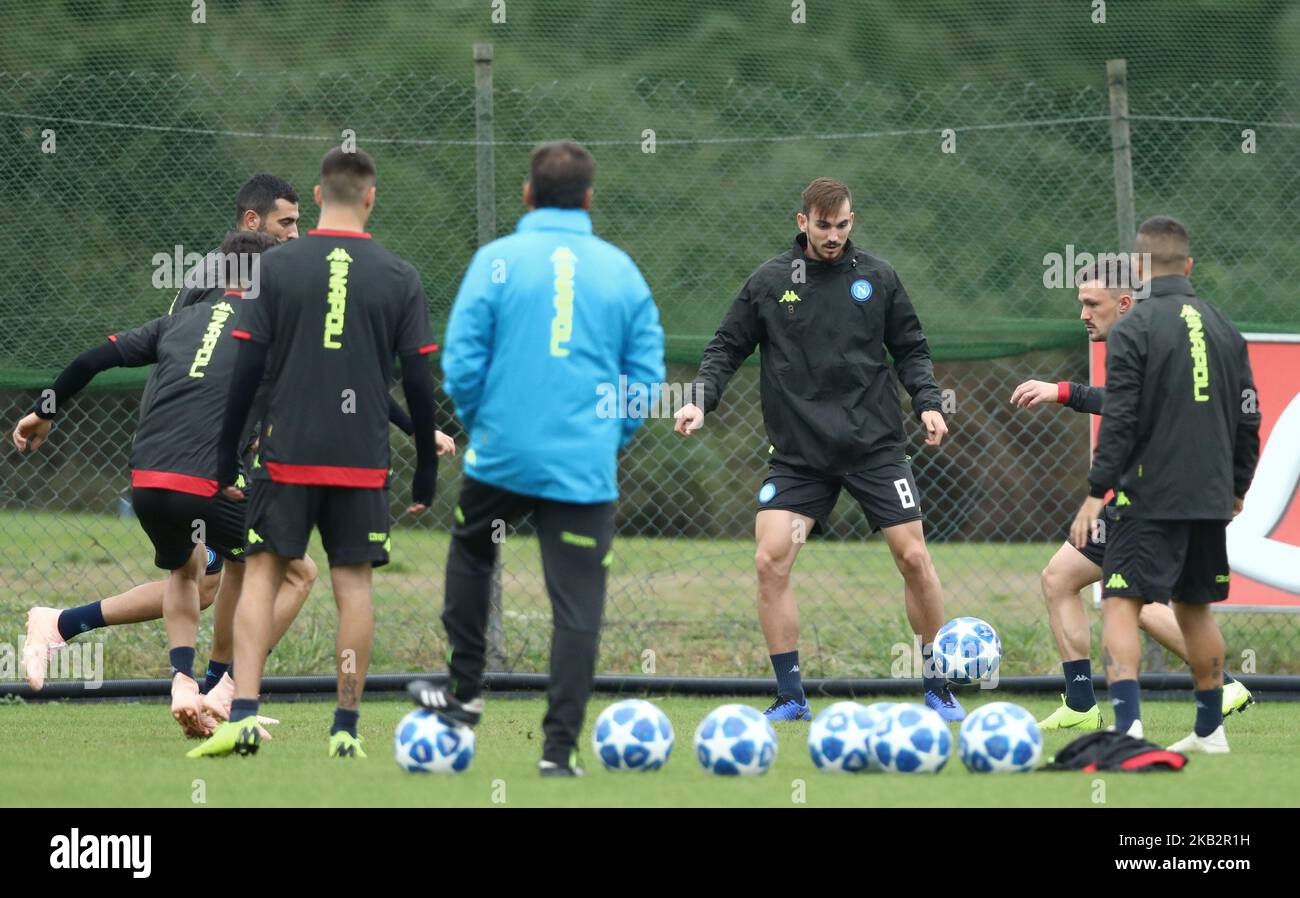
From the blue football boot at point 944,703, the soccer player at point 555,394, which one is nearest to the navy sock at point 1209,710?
the blue football boot at point 944,703

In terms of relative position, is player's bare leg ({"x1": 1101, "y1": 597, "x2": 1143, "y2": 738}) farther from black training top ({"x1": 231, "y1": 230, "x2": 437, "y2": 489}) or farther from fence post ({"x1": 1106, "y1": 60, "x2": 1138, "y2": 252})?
fence post ({"x1": 1106, "y1": 60, "x2": 1138, "y2": 252})

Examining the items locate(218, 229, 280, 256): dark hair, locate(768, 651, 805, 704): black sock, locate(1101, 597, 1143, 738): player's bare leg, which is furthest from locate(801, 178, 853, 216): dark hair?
locate(218, 229, 280, 256): dark hair

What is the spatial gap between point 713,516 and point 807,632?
1.23m

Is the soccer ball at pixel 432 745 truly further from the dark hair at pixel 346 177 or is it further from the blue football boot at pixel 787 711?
the blue football boot at pixel 787 711

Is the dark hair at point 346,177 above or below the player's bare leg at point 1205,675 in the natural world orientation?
above

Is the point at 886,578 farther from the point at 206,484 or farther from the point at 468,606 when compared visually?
the point at 468,606

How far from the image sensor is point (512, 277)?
505 cm

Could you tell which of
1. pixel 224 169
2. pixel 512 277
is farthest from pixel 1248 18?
pixel 512 277

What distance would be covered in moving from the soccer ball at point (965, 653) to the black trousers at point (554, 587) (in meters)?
2.52

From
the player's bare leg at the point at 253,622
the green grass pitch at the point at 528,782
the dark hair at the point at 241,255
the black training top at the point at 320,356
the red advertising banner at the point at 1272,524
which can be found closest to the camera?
the green grass pitch at the point at 528,782

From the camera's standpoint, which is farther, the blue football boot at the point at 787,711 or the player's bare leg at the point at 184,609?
the blue football boot at the point at 787,711

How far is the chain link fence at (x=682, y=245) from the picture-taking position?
903 cm

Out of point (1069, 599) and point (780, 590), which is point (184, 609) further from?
point (1069, 599)

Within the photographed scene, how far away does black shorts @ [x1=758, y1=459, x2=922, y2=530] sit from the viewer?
7.30m
